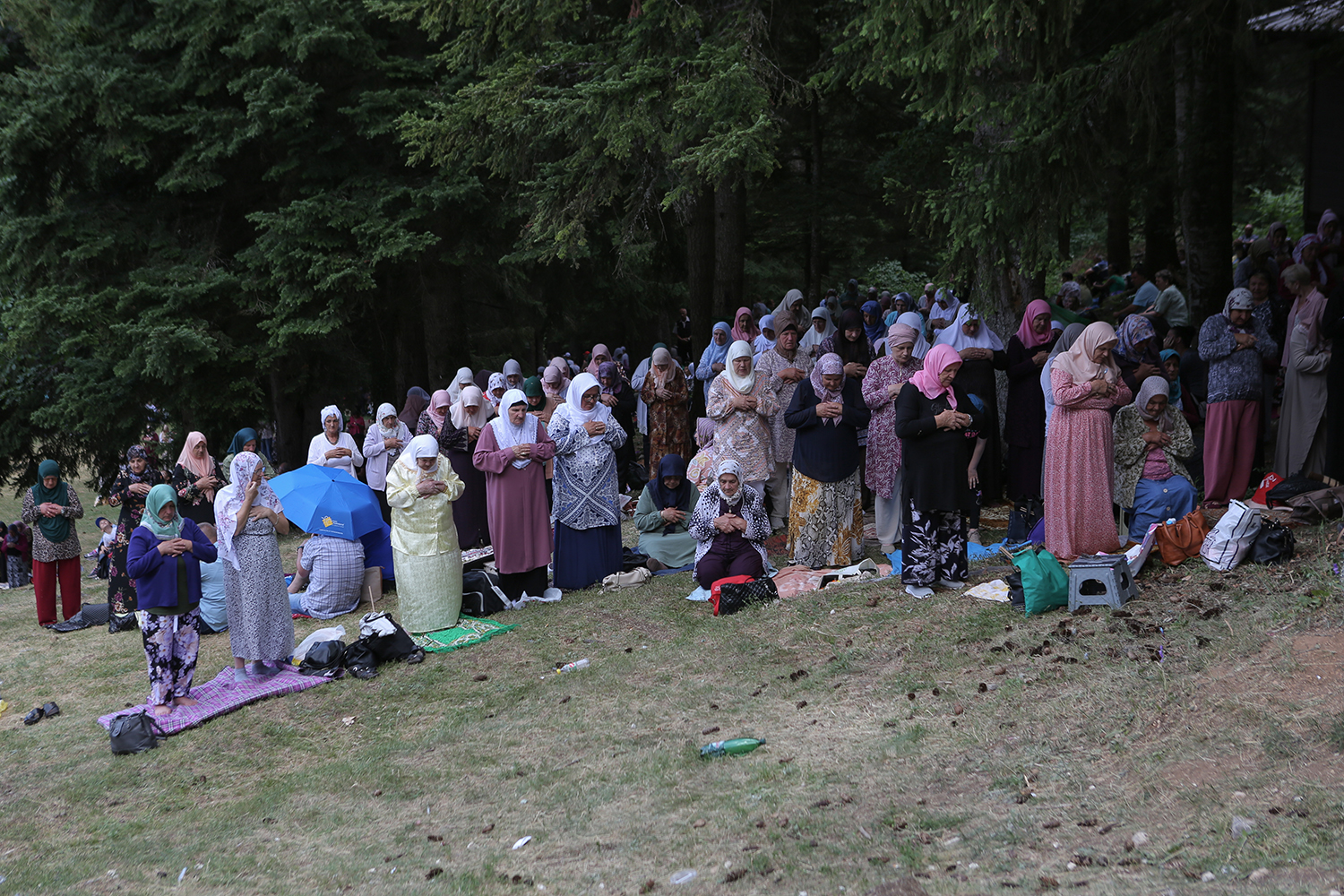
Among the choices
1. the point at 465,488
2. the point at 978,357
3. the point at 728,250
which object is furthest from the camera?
the point at 728,250

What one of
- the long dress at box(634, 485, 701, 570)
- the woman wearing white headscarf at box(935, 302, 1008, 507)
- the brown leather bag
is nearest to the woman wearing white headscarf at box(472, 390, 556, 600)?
the long dress at box(634, 485, 701, 570)

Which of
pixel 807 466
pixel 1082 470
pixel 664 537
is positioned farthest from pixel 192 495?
pixel 1082 470

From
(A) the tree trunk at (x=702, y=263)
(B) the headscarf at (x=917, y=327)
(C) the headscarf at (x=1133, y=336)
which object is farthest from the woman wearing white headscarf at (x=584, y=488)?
(A) the tree trunk at (x=702, y=263)

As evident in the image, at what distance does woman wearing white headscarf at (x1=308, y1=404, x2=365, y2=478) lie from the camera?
35.3 ft

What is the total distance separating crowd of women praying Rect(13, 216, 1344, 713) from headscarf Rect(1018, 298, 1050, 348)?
A: 0.03 metres

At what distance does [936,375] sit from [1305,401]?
3240mm

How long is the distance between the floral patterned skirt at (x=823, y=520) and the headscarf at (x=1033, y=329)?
2.00 m

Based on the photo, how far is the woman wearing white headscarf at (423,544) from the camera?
8.74 metres

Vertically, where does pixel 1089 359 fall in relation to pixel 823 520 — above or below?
above

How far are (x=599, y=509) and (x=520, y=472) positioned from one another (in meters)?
0.79

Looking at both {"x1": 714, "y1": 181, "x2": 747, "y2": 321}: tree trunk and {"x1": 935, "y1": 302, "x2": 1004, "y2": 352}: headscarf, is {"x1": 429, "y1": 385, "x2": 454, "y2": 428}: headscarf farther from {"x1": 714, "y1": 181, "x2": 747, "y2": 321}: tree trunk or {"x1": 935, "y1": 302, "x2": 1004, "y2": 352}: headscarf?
{"x1": 935, "y1": 302, "x2": 1004, "y2": 352}: headscarf

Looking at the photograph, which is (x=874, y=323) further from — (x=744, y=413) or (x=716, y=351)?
(x=744, y=413)

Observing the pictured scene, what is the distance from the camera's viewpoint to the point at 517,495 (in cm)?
952

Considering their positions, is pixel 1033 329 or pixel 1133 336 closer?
pixel 1133 336
